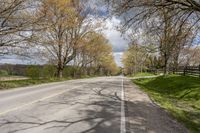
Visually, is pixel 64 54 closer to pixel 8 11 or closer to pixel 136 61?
pixel 8 11

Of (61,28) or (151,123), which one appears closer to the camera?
(151,123)

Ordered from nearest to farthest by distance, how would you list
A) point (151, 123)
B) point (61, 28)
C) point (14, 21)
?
point (151, 123) < point (14, 21) < point (61, 28)

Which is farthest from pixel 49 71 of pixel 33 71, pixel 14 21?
pixel 14 21

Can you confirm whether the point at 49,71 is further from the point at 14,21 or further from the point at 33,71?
the point at 14,21

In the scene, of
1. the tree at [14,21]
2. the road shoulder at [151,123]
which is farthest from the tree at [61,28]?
the road shoulder at [151,123]

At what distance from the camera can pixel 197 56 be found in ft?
316

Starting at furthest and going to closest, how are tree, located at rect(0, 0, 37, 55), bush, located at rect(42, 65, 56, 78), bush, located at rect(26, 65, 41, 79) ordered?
bush, located at rect(42, 65, 56, 78)
bush, located at rect(26, 65, 41, 79)
tree, located at rect(0, 0, 37, 55)

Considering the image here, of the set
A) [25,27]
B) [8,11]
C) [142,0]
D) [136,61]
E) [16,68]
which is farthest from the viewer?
[136,61]

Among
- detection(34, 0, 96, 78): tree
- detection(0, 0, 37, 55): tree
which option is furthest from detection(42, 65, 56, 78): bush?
detection(0, 0, 37, 55): tree

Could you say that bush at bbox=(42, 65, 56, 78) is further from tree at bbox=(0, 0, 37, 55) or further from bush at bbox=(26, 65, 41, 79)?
tree at bbox=(0, 0, 37, 55)

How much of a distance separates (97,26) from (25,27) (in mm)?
26134

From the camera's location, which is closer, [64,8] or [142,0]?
[142,0]

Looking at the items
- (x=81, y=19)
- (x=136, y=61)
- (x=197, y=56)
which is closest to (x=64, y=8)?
(x=81, y=19)

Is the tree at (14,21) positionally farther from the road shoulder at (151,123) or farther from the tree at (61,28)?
the road shoulder at (151,123)
